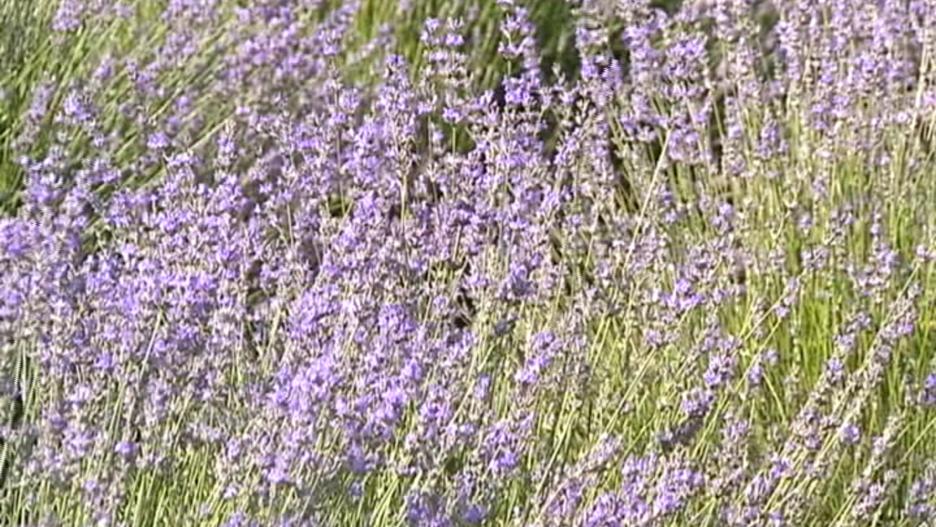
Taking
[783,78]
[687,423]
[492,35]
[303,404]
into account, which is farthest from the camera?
[492,35]

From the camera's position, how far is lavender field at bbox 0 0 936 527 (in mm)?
2195

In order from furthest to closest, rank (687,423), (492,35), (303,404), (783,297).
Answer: (492,35), (783,297), (687,423), (303,404)

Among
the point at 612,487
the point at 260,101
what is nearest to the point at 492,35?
the point at 260,101

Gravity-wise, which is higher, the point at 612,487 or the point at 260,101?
the point at 260,101

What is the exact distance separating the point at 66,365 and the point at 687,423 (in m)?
0.79

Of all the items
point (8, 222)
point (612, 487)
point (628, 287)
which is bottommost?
point (612, 487)

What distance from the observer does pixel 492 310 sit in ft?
8.15

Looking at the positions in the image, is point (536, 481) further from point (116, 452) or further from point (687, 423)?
point (116, 452)

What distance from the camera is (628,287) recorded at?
2.76m

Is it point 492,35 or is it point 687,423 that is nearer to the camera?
point 687,423

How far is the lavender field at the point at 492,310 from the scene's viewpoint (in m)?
2.20

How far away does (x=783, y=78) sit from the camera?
3.73 m

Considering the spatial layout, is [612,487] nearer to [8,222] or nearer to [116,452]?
A: [116,452]

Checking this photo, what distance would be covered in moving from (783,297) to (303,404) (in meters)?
0.82
